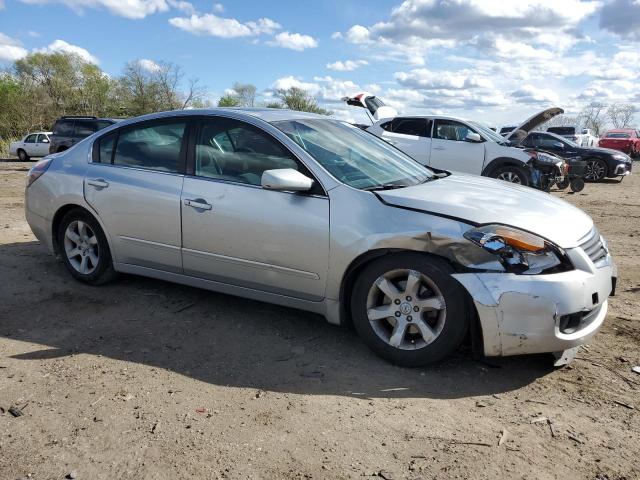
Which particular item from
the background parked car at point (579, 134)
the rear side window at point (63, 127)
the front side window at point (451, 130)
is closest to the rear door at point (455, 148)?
the front side window at point (451, 130)

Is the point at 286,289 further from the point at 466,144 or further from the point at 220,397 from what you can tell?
the point at 466,144

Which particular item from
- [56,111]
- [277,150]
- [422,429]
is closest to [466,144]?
[277,150]

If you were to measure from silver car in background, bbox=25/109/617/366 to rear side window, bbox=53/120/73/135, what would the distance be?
16.0 metres

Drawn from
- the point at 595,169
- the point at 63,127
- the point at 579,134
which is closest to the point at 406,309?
the point at 595,169

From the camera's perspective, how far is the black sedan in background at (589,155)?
16609 mm

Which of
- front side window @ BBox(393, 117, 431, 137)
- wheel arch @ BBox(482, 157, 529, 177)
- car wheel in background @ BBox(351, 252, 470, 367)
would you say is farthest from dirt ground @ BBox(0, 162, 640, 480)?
front side window @ BBox(393, 117, 431, 137)

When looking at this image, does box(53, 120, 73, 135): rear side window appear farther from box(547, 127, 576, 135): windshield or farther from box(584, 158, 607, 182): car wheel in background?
box(547, 127, 576, 135): windshield

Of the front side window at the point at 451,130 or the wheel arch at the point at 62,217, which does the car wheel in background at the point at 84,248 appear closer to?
the wheel arch at the point at 62,217

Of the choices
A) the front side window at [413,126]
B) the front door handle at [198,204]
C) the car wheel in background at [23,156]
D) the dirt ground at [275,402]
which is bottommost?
the car wheel in background at [23,156]

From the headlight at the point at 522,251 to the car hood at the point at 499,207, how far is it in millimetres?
68

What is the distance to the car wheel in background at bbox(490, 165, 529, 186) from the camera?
11734 mm

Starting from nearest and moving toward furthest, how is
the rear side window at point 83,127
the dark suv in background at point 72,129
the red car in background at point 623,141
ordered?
the dark suv in background at point 72,129
the rear side window at point 83,127
the red car in background at point 623,141

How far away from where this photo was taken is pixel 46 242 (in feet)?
17.3

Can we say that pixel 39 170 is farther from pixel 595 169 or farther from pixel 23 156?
pixel 23 156
